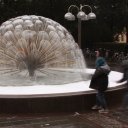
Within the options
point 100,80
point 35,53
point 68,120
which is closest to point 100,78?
point 100,80

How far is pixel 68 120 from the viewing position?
372 inches

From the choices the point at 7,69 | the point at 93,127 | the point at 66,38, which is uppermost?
the point at 66,38

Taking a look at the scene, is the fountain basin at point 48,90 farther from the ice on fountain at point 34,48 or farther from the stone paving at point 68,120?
the ice on fountain at point 34,48

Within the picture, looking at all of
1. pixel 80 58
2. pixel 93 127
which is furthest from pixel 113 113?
pixel 80 58

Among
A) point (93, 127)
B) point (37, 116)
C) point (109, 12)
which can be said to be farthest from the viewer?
point (109, 12)

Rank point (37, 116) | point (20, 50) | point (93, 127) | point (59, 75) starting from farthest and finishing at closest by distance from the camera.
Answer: point (59, 75)
point (20, 50)
point (37, 116)
point (93, 127)

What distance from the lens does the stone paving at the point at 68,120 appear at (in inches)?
353

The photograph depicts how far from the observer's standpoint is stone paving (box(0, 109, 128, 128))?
8961 mm

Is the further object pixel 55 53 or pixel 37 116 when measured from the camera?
pixel 55 53

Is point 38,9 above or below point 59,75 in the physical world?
above

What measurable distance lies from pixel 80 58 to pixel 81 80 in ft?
4.37

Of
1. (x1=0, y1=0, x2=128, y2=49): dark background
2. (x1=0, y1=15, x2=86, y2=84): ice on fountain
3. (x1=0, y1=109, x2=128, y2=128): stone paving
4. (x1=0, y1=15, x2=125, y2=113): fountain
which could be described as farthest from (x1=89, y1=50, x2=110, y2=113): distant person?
(x1=0, y1=0, x2=128, y2=49): dark background

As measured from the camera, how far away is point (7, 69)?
13.1 m

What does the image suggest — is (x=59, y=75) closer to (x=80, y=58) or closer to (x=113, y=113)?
(x=80, y=58)
